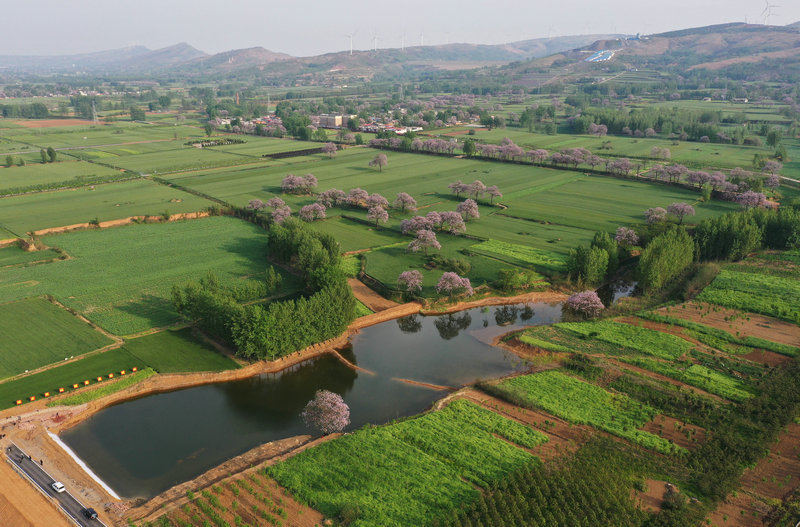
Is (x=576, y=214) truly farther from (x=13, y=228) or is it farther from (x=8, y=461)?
(x=13, y=228)

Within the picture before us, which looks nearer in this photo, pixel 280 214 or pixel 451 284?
pixel 451 284

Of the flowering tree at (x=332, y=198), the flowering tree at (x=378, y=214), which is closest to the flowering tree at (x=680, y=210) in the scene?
the flowering tree at (x=378, y=214)

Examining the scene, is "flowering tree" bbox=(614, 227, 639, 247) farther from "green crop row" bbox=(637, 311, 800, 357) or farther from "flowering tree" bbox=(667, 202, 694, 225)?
"green crop row" bbox=(637, 311, 800, 357)

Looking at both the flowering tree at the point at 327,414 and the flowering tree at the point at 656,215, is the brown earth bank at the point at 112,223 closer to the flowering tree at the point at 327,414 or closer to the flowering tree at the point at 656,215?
the flowering tree at the point at 327,414

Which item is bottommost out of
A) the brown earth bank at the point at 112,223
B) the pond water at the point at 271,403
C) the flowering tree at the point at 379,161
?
the pond water at the point at 271,403

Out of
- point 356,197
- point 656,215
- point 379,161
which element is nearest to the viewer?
point 656,215

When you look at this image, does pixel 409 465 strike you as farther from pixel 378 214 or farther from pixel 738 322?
pixel 378 214

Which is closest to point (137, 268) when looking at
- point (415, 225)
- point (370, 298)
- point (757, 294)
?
point (370, 298)
